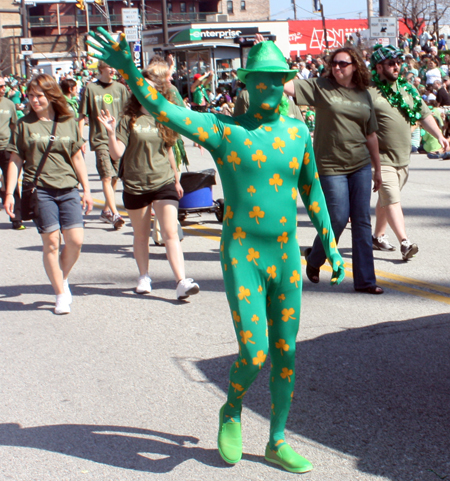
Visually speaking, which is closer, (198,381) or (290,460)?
(290,460)

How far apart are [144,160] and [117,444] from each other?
3167 millimetres

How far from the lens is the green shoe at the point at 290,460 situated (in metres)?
3.35

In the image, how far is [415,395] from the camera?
4137mm

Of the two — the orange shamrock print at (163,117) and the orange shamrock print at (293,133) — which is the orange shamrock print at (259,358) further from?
the orange shamrock print at (163,117)

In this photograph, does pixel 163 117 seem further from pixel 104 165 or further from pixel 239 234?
pixel 104 165

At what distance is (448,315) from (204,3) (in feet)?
295

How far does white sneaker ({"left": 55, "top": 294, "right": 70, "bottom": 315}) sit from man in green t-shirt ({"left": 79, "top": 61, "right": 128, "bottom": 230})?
350 centimetres

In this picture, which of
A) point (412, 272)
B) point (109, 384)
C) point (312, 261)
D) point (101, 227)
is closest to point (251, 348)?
point (109, 384)

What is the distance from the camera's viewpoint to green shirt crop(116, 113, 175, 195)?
20.7ft

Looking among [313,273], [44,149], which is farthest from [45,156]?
[313,273]

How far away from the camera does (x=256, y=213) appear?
3.22m

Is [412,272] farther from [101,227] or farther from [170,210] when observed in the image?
[101,227]

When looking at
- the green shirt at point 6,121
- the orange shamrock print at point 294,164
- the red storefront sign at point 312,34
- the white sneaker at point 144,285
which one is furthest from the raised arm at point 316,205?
the red storefront sign at point 312,34

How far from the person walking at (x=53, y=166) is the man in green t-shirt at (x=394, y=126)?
3.00 metres
